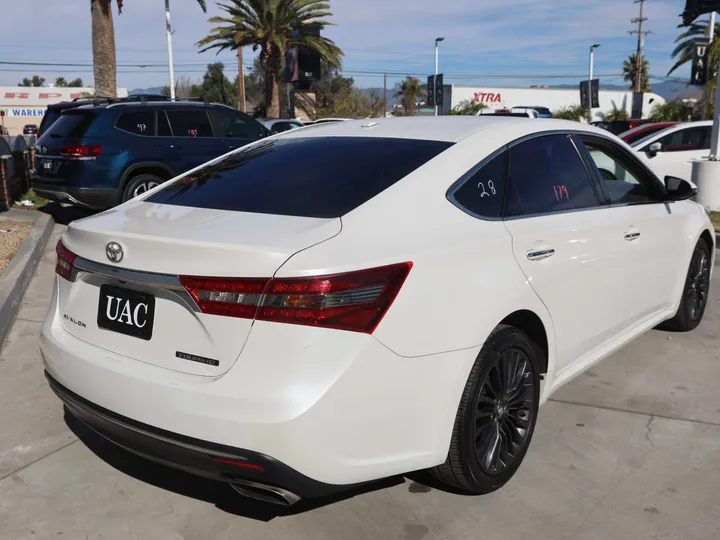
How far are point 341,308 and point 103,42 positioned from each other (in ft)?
66.9

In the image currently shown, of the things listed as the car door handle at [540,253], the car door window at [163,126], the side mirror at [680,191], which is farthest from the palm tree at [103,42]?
the car door handle at [540,253]

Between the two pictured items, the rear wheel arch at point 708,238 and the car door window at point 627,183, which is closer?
the car door window at point 627,183

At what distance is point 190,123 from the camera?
1092 centimetres

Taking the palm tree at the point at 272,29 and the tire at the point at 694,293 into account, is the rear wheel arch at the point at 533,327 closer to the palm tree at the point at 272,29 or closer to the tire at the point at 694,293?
the tire at the point at 694,293

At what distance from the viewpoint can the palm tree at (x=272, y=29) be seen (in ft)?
105

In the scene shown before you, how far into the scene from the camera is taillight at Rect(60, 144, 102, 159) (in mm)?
9672

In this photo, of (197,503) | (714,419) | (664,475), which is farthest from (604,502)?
(197,503)

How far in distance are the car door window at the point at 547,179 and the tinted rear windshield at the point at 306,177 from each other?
1.35 feet

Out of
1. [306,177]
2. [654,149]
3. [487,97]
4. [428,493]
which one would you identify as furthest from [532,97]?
[428,493]

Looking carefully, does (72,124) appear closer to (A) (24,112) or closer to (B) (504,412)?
(B) (504,412)

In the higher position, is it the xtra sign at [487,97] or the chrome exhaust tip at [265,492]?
the xtra sign at [487,97]

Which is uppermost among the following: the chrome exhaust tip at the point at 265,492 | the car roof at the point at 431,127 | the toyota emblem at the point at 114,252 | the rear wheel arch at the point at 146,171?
the car roof at the point at 431,127

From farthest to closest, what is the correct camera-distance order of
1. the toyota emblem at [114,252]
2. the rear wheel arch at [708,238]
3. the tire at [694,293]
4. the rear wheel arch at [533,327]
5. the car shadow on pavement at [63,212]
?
the car shadow on pavement at [63,212] → the rear wheel arch at [708,238] → the tire at [694,293] → the rear wheel arch at [533,327] → the toyota emblem at [114,252]

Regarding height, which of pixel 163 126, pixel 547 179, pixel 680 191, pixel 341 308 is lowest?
pixel 341 308
